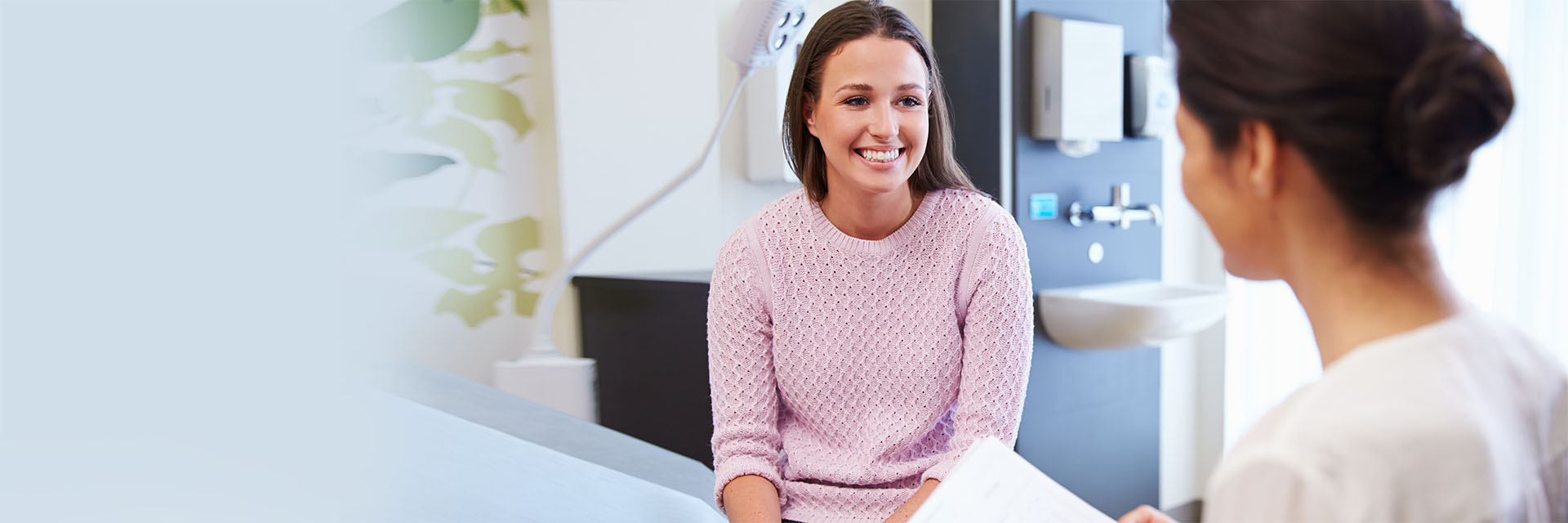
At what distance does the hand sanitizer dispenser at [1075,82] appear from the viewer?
203 cm

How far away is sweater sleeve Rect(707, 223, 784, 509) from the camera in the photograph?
1.19m

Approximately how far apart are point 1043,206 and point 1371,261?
5.14 feet

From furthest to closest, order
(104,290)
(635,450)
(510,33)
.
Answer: (510,33) < (635,450) < (104,290)

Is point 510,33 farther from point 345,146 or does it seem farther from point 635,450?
point 345,146

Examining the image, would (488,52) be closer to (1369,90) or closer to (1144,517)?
(1144,517)

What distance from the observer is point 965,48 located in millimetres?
2160

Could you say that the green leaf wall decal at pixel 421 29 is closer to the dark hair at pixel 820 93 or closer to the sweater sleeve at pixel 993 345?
the dark hair at pixel 820 93

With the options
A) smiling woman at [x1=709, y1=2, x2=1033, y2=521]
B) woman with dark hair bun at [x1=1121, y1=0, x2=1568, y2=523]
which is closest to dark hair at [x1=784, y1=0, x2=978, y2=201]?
smiling woman at [x1=709, y1=2, x2=1033, y2=521]

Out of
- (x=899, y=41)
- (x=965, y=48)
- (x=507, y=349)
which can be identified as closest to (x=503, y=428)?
(x=899, y=41)

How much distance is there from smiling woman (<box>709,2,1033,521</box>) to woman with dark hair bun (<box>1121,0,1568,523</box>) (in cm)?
59

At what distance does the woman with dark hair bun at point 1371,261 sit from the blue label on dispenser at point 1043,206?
1514 mm

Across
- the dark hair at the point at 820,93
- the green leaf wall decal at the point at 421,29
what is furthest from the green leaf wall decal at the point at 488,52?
the dark hair at the point at 820,93

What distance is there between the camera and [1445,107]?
1.61 ft

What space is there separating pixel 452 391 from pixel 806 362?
0.54 metres
